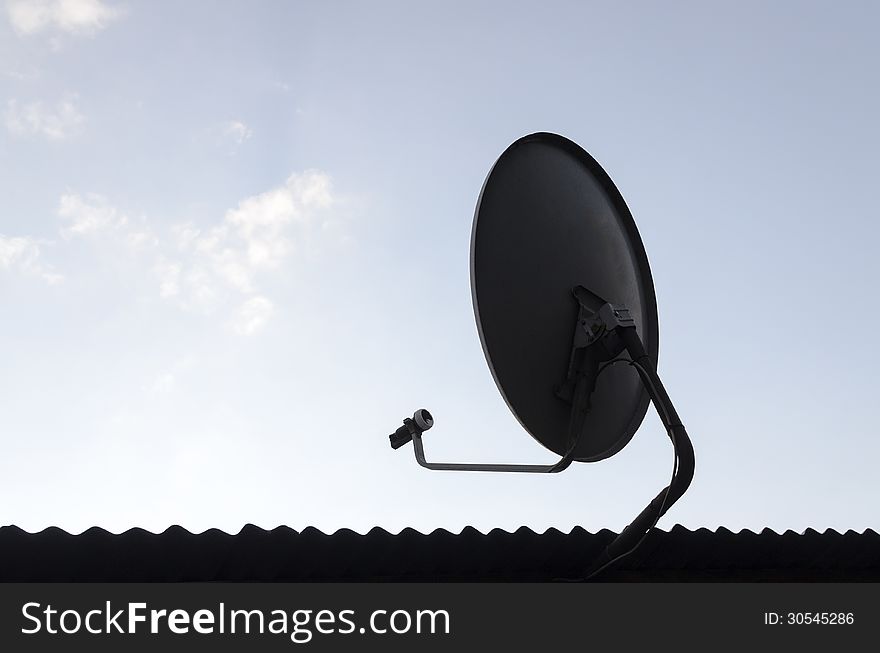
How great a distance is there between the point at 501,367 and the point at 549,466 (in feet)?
1.29

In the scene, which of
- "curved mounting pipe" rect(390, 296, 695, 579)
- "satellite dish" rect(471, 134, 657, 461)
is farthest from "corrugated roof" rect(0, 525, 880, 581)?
"satellite dish" rect(471, 134, 657, 461)

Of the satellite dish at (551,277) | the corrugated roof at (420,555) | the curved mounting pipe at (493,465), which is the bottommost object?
the corrugated roof at (420,555)

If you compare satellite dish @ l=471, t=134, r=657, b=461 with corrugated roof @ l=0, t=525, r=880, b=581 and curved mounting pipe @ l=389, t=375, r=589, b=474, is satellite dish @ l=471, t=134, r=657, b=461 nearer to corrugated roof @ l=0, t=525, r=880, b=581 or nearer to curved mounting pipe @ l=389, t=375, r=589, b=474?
curved mounting pipe @ l=389, t=375, r=589, b=474

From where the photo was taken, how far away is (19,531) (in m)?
2.53

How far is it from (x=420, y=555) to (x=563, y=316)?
109cm

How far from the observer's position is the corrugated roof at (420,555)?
2613 mm

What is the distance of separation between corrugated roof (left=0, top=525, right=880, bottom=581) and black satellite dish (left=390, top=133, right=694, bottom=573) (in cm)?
29

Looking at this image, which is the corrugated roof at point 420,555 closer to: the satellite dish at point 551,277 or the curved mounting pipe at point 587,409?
the curved mounting pipe at point 587,409

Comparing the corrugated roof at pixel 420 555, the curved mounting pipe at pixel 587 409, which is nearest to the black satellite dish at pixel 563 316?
the curved mounting pipe at pixel 587 409

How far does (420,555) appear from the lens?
314 cm

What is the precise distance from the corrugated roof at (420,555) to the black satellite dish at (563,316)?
0.94ft

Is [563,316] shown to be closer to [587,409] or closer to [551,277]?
[551,277]
